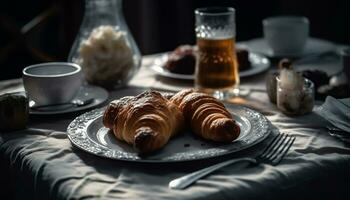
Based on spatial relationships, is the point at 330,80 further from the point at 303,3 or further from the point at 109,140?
the point at 303,3

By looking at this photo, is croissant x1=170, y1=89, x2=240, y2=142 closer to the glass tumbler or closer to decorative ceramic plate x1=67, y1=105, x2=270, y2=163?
decorative ceramic plate x1=67, y1=105, x2=270, y2=163

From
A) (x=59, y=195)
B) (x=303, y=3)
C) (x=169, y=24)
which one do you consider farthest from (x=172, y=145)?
(x=303, y=3)

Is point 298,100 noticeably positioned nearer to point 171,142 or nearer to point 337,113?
point 337,113

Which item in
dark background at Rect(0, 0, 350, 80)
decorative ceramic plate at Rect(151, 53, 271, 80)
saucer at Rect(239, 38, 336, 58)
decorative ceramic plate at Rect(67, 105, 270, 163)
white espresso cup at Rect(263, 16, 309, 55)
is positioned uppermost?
white espresso cup at Rect(263, 16, 309, 55)

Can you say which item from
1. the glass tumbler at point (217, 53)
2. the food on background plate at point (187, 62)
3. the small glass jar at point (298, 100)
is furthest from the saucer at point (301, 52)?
the small glass jar at point (298, 100)

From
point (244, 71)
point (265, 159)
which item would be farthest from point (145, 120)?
point (244, 71)

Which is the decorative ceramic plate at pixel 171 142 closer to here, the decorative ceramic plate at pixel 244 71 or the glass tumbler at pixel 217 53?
the glass tumbler at pixel 217 53

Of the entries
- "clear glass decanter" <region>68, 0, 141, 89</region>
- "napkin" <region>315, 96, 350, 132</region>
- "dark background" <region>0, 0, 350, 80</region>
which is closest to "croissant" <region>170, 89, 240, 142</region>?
"napkin" <region>315, 96, 350, 132</region>
